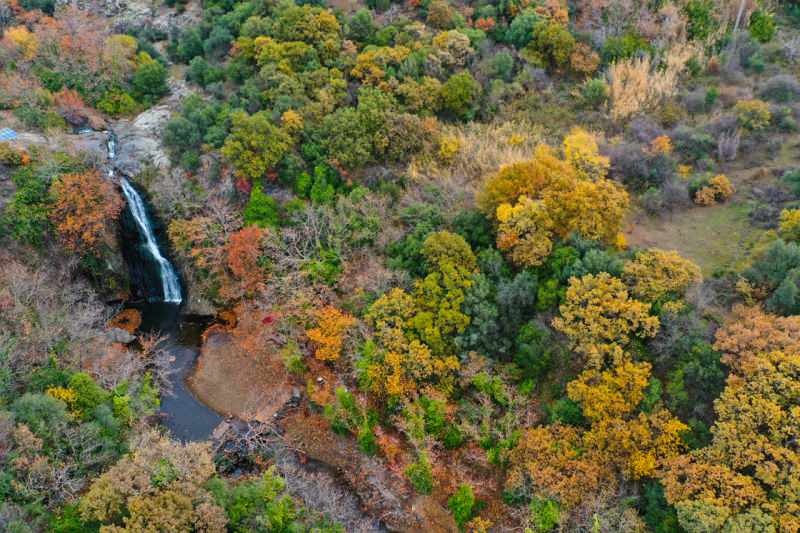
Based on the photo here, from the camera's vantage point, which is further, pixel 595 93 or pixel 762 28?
pixel 762 28

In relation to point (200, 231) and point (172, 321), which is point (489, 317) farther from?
point (172, 321)

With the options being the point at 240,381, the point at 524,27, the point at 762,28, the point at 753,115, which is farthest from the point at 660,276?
Result: the point at 762,28

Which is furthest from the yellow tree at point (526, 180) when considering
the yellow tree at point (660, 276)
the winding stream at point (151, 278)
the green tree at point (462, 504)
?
the winding stream at point (151, 278)

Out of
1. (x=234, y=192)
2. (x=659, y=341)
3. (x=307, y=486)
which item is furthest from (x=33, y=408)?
(x=659, y=341)

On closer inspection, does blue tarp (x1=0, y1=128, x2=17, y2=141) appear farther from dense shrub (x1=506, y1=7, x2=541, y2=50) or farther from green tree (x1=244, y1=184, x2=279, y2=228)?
dense shrub (x1=506, y1=7, x2=541, y2=50)

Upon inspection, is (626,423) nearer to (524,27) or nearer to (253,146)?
(253,146)

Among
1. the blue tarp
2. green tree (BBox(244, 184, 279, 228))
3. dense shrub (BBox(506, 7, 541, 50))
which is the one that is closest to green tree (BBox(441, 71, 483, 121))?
dense shrub (BBox(506, 7, 541, 50))
